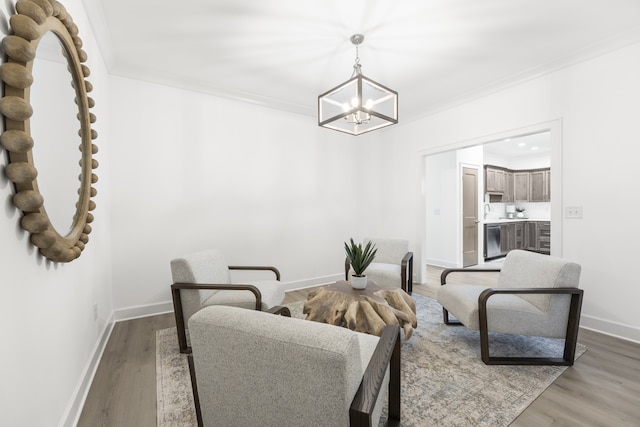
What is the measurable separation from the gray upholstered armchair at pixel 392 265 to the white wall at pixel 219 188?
0.95 m

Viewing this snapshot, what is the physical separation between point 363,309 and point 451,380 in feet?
2.43

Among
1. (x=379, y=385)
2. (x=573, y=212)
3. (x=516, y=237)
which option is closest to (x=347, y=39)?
(x=379, y=385)

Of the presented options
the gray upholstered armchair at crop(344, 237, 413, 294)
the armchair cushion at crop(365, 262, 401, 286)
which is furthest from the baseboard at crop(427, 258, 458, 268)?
the armchair cushion at crop(365, 262, 401, 286)

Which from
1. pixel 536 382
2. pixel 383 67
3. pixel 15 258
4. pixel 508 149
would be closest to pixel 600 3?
pixel 383 67

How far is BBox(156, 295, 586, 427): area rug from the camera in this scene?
1623 mm

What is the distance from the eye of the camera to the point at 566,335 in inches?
84.7

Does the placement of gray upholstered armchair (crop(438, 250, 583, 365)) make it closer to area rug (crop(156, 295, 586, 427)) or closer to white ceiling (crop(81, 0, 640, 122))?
area rug (crop(156, 295, 586, 427))

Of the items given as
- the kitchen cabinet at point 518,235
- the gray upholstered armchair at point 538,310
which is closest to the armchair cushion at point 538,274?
the gray upholstered armchair at point 538,310

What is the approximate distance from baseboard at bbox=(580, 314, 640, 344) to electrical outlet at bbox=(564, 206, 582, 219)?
0.99m

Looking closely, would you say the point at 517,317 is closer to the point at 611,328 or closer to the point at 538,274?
the point at 538,274

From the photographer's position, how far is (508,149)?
6906 millimetres

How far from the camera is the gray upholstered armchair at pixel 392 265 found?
339 centimetres

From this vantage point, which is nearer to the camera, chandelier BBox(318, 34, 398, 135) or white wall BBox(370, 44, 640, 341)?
chandelier BBox(318, 34, 398, 135)

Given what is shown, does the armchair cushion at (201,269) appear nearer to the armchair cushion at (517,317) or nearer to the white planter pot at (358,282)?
the white planter pot at (358,282)
